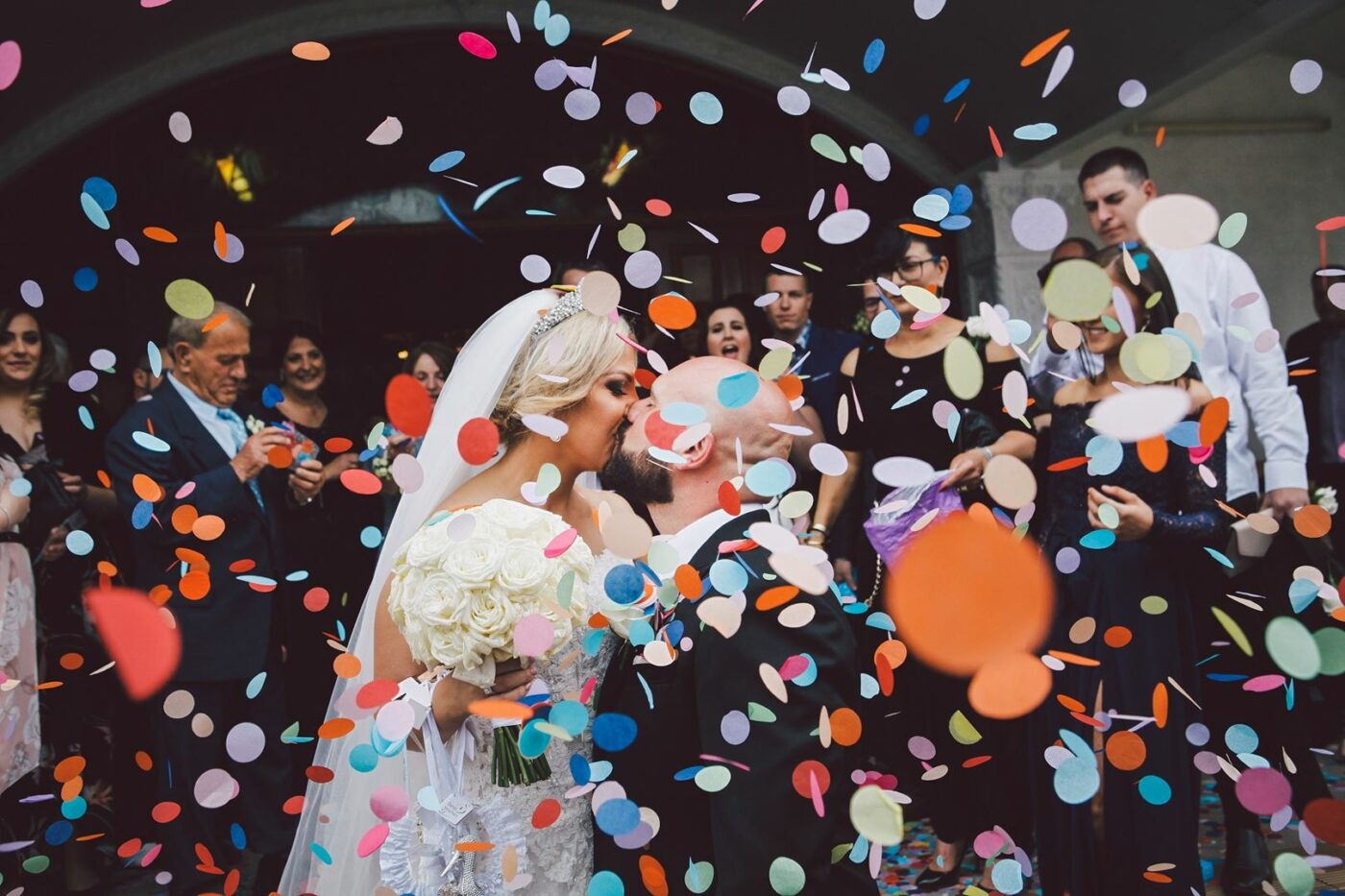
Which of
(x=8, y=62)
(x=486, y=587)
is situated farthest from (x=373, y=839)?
(x=8, y=62)

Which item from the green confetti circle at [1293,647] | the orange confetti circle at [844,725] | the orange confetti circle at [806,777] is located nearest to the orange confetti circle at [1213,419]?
the green confetti circle at [1293,647]

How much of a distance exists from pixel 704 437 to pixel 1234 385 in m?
2.07

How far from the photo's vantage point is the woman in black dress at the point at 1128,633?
2605 mm

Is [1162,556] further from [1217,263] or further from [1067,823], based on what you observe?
[1217,263]

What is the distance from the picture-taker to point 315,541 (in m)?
3.81

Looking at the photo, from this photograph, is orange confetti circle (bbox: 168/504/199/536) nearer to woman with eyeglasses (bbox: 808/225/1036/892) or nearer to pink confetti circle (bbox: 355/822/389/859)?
pink confetti circle (bbox: 355/822/389/859)

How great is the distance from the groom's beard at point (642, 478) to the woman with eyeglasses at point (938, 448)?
1.38m

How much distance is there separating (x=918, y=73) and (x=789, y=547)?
4.26m

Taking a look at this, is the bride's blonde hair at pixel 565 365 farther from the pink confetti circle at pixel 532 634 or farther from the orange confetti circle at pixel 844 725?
the orange confetti circle at pixel 844 725

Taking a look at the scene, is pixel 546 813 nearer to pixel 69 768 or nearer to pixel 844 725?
pixel 844 725

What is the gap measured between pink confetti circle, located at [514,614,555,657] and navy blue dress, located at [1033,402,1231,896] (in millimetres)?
1398

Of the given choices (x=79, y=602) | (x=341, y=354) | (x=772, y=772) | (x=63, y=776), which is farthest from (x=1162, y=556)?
(x=341, y=354)

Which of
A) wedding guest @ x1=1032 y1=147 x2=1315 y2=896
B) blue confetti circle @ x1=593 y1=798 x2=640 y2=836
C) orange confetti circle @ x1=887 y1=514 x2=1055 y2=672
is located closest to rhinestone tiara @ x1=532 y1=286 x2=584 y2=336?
blue confetti circle @ x1=593 y1=798 x2=640 y2=836

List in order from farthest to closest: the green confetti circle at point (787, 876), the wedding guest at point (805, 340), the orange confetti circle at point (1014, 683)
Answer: the wedding guest at point (805, 340), the orange confetti circle at point (1014, 683), the green confetti circle at point (787, 876)
